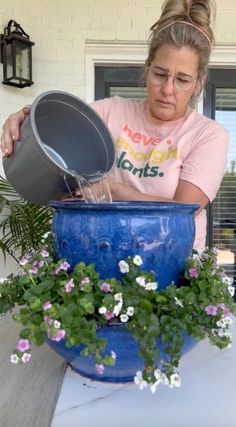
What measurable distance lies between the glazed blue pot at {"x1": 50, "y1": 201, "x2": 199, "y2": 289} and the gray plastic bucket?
9cm

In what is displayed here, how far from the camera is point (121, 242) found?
635 mm

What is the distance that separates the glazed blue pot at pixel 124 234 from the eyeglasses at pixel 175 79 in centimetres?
39

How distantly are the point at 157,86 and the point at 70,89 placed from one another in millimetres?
1724

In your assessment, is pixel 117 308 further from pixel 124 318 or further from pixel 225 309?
pixel 225 309

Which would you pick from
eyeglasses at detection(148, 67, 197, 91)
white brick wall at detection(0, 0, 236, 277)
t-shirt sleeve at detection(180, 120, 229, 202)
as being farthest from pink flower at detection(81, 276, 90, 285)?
white brick wall at detection(0, 0, 236, 277)

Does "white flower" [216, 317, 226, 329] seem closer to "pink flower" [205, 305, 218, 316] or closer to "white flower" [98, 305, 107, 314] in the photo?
"pink flower" [205, 305, 218, 316]

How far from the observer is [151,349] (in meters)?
0.57

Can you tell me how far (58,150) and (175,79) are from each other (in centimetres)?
30

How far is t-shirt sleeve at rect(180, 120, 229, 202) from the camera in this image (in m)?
0.97

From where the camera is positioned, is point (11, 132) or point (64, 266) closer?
point (64, 266)

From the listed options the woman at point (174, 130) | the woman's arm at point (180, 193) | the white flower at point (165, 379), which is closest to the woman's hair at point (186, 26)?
the woman at point (174, 130)

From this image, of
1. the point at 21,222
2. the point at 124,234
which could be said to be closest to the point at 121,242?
the point at 124,234

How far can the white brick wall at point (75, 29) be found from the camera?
258cm

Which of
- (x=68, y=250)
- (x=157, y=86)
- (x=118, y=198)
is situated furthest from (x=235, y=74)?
(x=68, y=250)
